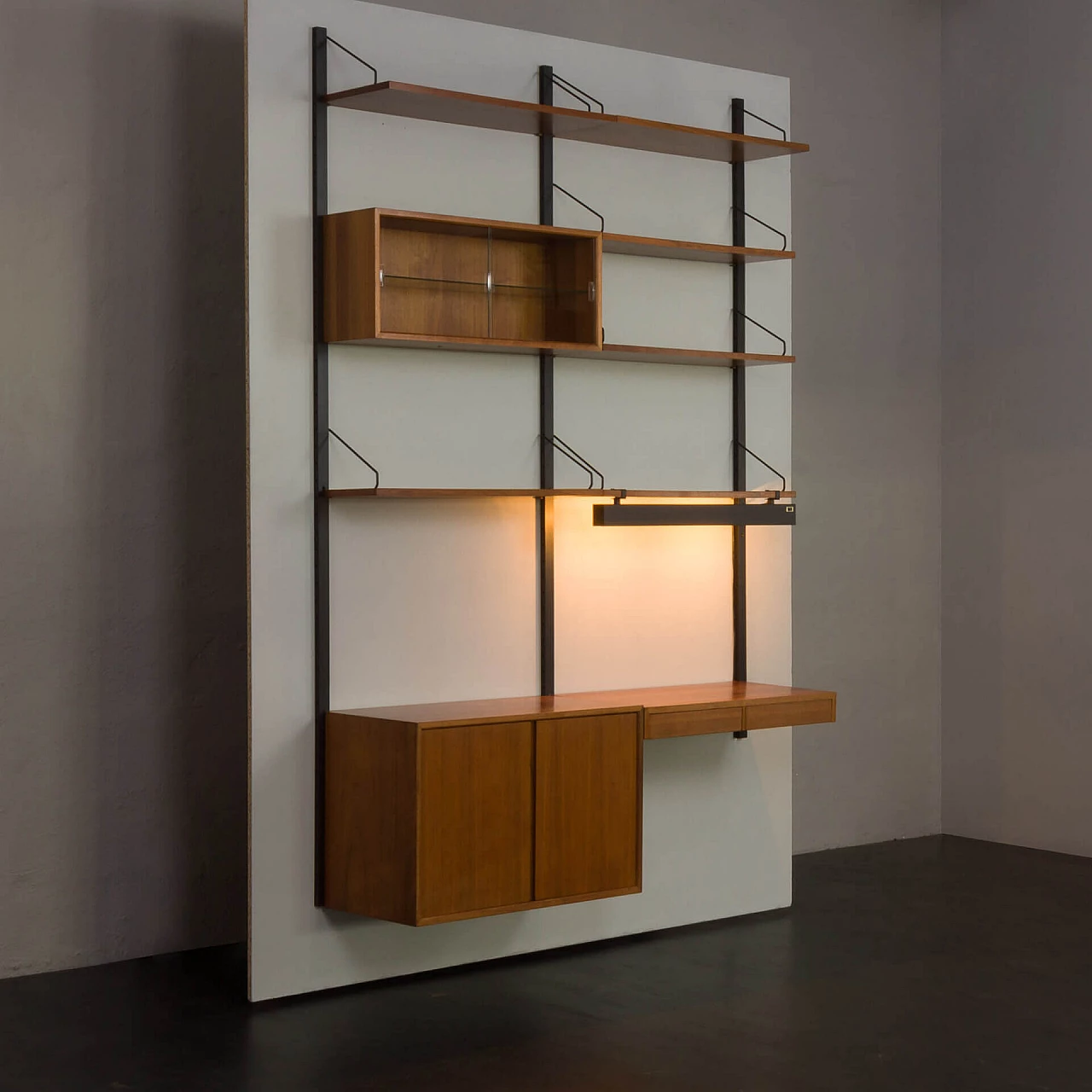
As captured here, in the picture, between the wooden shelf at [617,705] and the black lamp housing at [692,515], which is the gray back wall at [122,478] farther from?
the black lamp housing at [692,515]

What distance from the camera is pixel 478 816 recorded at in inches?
189

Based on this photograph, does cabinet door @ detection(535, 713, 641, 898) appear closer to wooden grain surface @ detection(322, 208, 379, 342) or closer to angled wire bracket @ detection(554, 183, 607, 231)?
wooden grain surface @ detection(322, 208, 379, 342)

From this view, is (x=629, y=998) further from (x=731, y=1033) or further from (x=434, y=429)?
(x=434, y=429)

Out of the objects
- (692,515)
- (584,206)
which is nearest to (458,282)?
(584,206)

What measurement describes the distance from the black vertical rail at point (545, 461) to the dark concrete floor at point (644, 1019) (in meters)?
1.13

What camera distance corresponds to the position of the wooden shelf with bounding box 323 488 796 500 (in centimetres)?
490

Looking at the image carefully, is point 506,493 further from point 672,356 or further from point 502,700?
point 672,356

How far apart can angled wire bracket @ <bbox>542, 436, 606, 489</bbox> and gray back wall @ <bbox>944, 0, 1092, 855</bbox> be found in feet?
9.01

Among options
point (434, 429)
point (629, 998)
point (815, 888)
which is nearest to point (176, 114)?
point (434, 429)

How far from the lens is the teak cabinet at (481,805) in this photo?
4.70 meters

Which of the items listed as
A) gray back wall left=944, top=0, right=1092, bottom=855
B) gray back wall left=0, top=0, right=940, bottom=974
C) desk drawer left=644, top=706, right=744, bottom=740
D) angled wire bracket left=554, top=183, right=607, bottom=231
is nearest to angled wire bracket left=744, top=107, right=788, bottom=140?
angled wire bracket left=554, top=183, right=607, bottom=231

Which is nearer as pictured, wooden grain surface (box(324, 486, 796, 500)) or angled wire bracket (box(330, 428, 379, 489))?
wooden grain surface (box(324, 486, 796, 500))

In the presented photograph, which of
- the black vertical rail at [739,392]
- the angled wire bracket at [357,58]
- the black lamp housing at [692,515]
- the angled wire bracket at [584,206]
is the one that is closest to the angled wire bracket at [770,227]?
the black vertical rail at [739,392]

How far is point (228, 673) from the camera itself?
5.56 meters
